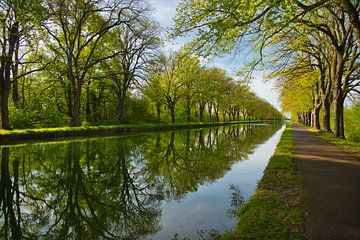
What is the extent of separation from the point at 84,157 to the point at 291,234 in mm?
10816

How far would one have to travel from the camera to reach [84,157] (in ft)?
41.9

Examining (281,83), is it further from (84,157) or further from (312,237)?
(312,237)

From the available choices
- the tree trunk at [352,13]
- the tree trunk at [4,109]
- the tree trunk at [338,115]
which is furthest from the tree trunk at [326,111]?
the tree trunk at [4,109]

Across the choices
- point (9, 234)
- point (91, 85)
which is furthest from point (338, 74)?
point (91, 85)

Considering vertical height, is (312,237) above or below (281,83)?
below

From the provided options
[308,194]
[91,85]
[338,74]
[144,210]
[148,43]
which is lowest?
[144,210]

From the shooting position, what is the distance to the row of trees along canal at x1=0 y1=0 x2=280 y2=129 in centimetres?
2039

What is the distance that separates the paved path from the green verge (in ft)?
0.66

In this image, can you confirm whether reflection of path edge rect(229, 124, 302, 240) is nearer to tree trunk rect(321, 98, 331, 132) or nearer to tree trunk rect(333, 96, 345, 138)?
tree trunk rect(333, 96, 345, 138)

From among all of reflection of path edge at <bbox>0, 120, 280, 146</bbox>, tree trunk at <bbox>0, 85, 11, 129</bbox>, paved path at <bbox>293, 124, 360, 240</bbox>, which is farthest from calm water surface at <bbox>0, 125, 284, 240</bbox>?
tree trunk at <bbox>0, 85, 11, 129</bbox>

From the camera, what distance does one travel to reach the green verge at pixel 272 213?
13.8 ft

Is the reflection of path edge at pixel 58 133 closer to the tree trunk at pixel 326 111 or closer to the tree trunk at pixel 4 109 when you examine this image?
the tree trunk at pixel 4 109

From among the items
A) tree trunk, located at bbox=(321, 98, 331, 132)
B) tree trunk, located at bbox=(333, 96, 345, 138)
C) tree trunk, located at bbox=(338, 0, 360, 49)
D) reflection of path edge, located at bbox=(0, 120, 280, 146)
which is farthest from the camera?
tree trunk, located at bbox=(321, 98, 331, 132)

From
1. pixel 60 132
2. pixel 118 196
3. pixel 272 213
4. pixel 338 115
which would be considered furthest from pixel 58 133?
pixel 338 115
